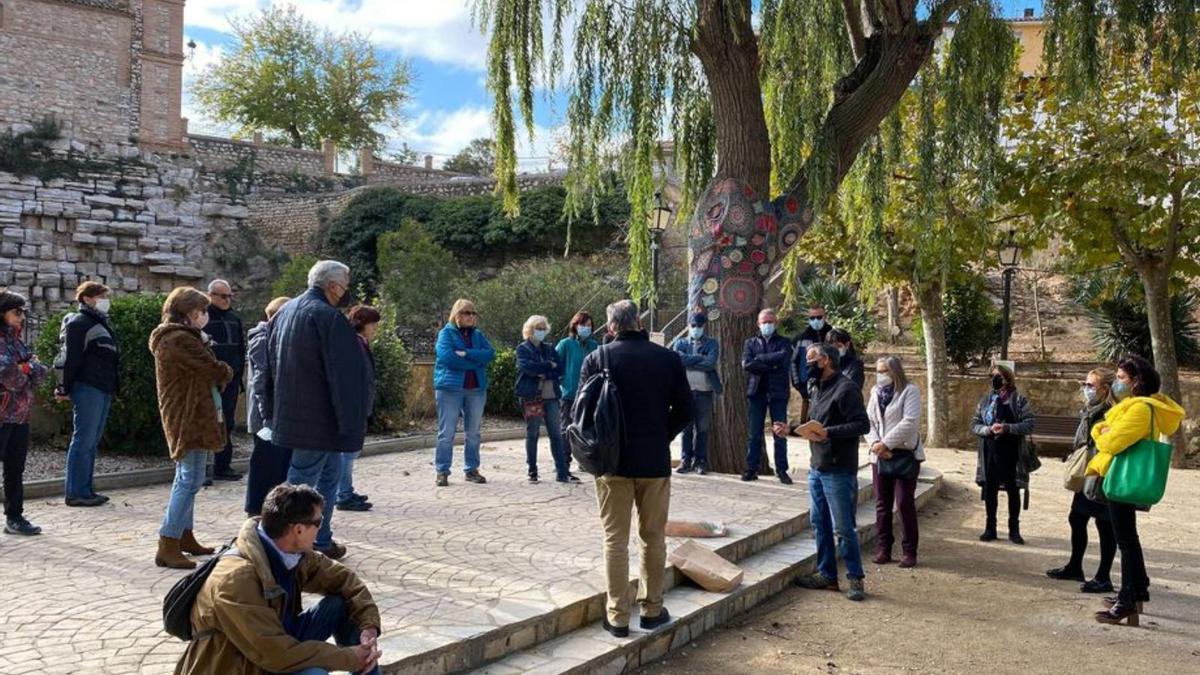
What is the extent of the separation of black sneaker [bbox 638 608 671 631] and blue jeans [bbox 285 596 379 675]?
1.91 meters

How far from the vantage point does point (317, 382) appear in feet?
16.4

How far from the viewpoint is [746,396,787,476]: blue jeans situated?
348 inches

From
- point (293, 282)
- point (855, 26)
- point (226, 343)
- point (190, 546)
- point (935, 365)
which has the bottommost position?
point (190, 546)

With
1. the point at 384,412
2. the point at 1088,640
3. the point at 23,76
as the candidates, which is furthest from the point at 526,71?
the point at 23,76

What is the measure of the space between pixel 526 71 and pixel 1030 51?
34234 mm

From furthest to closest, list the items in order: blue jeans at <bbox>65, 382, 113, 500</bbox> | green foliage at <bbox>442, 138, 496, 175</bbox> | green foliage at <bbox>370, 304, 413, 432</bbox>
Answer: green foliage at <bbox>442, 138, 496, 175</bbox> < green foliage at <bbox>370, 304, 413, 432</bbox> < blue jeans at <bbox>65, 382, 113, 500</bbox>

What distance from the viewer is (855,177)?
10.6 m

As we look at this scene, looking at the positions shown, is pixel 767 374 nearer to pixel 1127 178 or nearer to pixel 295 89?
pixel 1127 178

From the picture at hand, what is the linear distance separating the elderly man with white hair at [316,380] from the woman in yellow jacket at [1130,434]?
4.41 metres

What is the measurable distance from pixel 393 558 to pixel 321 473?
2.40 ft

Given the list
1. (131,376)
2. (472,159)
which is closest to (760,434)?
(131,376)

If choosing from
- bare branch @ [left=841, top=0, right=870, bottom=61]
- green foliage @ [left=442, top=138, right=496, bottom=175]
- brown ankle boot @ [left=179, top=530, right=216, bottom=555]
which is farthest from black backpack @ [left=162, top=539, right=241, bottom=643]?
green foliage @ [left=442, top=138, right=496, bottom=175]

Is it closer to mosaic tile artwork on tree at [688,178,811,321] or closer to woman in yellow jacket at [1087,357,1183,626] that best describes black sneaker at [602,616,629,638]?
woman in yellow jacket at [1087,357,1183,626]

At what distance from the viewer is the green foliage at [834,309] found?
18969 mm
